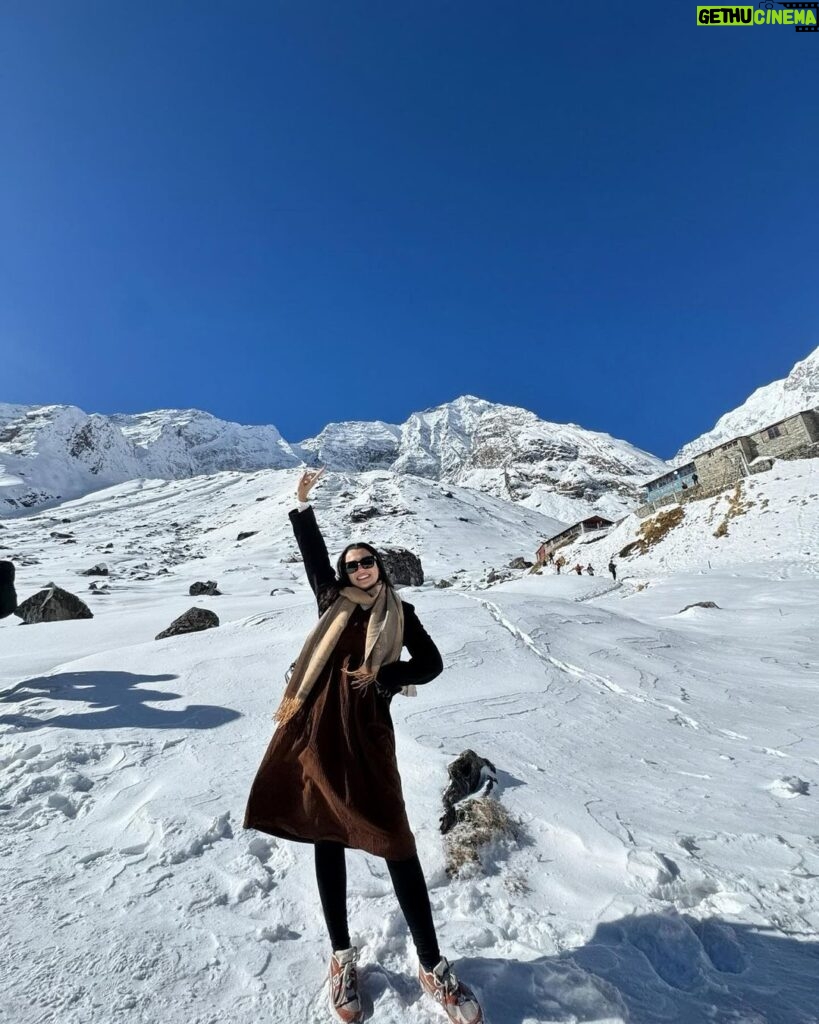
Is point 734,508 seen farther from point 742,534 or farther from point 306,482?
point 306,482

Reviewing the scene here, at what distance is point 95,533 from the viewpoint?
207 ft

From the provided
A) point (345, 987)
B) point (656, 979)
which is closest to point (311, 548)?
point (345, 987)

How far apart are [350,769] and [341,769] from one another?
0.14 feet

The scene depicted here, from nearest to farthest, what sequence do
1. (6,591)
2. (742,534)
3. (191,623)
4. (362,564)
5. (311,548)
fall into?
(362,564) → (311,548) → (6,591) → (191,623) → (742,534)

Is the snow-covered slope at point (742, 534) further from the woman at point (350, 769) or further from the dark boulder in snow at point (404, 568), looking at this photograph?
the woman at point (350, 769)

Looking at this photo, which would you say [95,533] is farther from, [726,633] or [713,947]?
[713,947]

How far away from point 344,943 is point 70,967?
1234mm

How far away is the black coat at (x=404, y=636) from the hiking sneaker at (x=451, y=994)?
3.57 ft

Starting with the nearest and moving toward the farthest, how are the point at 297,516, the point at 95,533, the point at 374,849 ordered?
the point at 374,849, the point at 297,516, the point at 95,533

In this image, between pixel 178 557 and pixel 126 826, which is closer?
pixel 126 826

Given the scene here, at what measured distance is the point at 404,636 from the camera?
2.58 m

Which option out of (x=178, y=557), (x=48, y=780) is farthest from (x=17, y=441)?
(x=48, y=780)

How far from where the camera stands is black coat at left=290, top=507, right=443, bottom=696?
7.89 ft

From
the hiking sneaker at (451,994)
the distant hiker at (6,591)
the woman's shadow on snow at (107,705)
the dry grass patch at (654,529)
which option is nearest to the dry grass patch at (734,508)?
the dry grass patch at (654,529)
